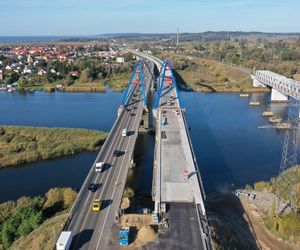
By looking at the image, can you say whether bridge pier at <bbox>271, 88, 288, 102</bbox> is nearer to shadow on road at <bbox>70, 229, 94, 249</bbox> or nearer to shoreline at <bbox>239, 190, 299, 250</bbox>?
shoreline at <bbox>239, 190, 299, 250</bbox>

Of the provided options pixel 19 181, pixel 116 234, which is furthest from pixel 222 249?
pixel 19 181

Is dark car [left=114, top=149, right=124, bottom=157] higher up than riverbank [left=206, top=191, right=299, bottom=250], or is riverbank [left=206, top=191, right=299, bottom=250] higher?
dark car [left=114, top=149, right=124, bottom=157]

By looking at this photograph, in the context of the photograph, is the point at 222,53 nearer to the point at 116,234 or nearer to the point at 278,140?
the point at 278,140

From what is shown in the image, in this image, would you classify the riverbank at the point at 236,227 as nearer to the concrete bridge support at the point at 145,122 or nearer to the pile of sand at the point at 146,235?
the pile of sand at the point at 146,235

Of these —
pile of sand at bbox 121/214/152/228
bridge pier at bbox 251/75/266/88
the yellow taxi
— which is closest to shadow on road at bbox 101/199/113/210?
the yellow taxi

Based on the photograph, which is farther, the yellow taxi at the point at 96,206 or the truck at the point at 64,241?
the yellow taxi at the point at 96,206

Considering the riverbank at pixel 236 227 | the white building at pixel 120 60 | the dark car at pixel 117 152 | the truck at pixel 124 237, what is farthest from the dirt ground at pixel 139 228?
the white building at pixel 120 60
